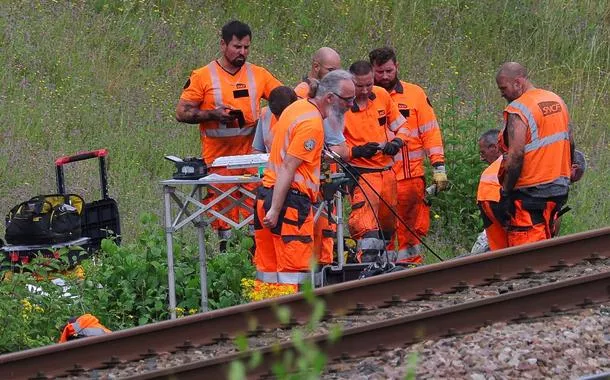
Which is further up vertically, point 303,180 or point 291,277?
point 303,180

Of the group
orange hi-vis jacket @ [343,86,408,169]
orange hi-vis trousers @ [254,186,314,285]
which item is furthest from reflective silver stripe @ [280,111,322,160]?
orange hi-vis jacket @ [343,86,408,169]

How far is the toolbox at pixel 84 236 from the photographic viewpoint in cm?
970

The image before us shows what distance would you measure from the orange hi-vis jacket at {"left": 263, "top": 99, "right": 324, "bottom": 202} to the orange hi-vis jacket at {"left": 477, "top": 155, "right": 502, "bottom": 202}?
1.57 metres

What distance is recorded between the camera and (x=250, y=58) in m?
15.7

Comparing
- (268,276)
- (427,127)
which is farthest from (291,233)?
(427,127)

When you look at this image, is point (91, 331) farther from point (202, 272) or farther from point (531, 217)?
point (531, 217)

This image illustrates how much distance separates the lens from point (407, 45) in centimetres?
1667

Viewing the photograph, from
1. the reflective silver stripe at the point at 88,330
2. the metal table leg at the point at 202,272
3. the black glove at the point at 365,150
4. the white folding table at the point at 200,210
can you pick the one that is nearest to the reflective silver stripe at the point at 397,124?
the black glove at the point at 365,150

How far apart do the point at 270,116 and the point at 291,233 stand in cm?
161

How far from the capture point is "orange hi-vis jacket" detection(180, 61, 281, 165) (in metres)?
11.2

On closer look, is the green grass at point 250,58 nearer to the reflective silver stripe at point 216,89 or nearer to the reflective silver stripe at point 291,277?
the reflective silver stripe at point 216,89

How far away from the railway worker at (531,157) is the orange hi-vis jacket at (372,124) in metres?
1.41

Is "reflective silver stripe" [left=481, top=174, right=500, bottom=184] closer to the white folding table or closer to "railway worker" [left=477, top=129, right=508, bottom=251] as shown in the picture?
"railway worker" [left=477, top=129, right=508, bottom=251]

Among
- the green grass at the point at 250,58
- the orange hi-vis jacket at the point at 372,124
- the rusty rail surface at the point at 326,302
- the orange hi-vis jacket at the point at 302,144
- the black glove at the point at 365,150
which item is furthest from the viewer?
the green grass at the point at 250,58
